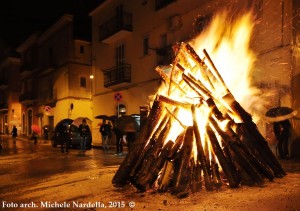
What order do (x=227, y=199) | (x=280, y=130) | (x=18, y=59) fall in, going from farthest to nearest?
(x=18, y=59), (x=280, y=130), (x=227, y=199)

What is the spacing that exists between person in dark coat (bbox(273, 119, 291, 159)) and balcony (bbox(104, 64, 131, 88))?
12993 mm

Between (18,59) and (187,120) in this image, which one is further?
(18,59)

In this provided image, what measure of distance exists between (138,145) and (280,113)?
6197 mm

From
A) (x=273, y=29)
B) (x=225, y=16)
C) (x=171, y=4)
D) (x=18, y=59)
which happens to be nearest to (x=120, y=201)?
(x=273, y=29)

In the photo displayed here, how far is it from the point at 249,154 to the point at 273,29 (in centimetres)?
742

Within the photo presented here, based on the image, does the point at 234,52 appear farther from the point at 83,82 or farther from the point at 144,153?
the point at 83,82

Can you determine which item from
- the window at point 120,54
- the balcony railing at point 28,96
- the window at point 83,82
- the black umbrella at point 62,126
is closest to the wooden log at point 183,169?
the black umbrella at point 62,126

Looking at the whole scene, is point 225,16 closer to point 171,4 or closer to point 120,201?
point 171,4

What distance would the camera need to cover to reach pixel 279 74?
12.2 m

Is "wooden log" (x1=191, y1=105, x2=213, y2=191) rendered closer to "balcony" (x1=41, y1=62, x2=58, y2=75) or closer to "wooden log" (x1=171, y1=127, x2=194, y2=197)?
"wooden log" (x1=171, y1=127, x2=194, y2=197)

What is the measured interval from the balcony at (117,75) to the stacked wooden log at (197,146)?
15071 millimetres

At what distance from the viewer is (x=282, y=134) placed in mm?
11219

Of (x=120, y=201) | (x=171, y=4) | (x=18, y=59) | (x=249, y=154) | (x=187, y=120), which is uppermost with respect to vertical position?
(x=18, y=59)

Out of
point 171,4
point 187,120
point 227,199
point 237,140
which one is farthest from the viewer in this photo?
point 171,4
